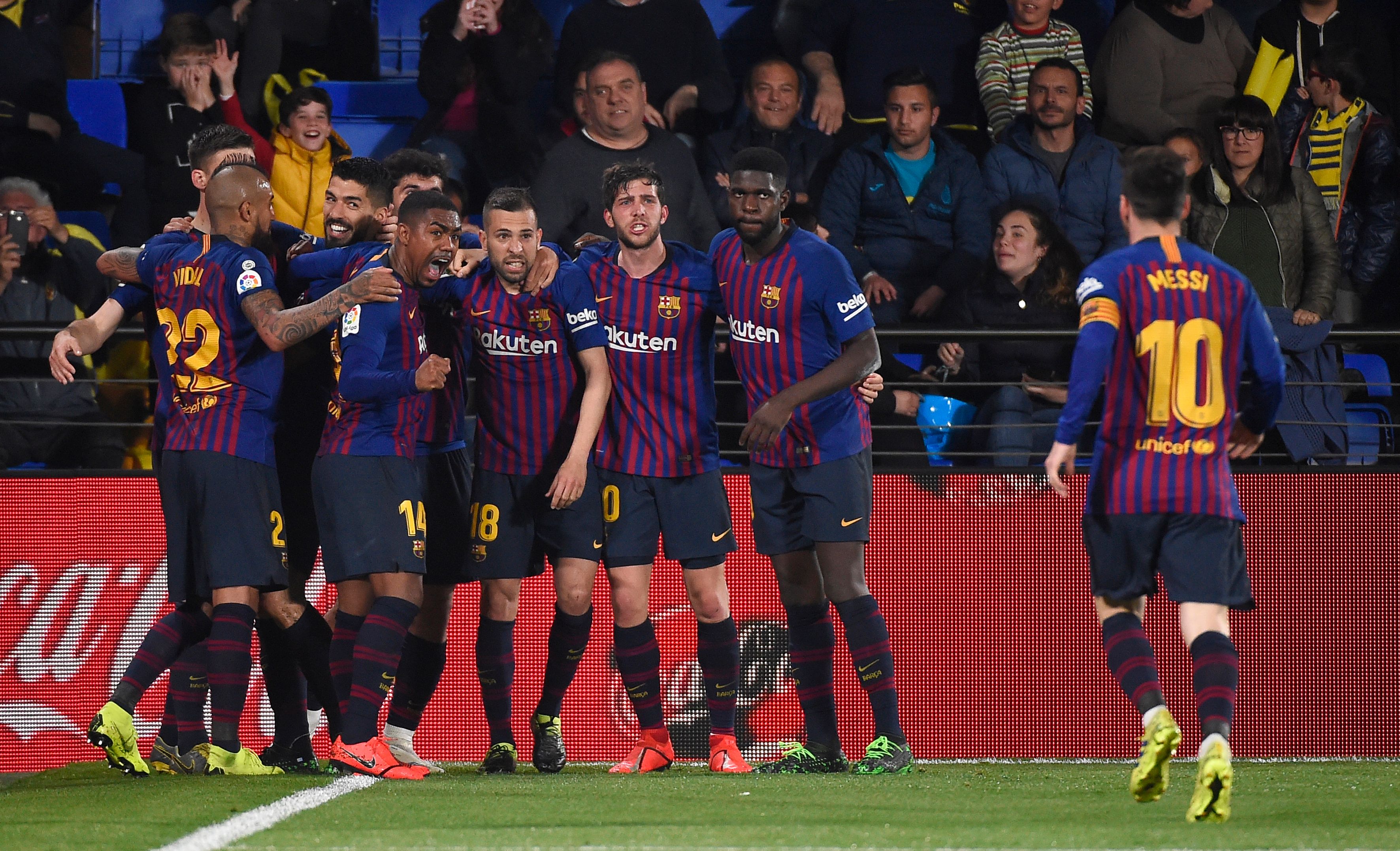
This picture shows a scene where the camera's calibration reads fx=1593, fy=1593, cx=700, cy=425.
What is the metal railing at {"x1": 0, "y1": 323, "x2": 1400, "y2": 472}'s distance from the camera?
6977 millimetres

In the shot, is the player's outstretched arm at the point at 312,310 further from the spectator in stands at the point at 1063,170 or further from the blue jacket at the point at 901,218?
the spectator in stands at the point at 1063,170

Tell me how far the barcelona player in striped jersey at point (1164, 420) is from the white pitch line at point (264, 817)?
2.31m

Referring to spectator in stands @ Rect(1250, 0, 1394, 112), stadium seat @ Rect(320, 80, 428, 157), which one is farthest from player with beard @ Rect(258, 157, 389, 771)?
spectator in stands @ Rect(1250, 0, 1394, 112)

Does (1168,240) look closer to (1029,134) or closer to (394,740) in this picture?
(394,740)

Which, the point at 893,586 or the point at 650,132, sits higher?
the point at 650,132

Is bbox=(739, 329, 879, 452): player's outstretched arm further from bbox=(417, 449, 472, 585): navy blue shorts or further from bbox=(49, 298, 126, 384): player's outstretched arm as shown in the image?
bbox=(49, 298, 126, 384): player's outstretched arm

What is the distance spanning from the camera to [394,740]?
579 cm

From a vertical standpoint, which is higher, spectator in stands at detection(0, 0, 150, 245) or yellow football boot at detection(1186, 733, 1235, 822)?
spectator in stands at detection(0, 0, 150, 245)

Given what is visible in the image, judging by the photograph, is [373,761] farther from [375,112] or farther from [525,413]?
[375,112]

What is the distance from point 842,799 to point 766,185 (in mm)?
2221

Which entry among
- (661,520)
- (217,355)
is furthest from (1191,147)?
(217,355)

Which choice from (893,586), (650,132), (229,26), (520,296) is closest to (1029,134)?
(650,132)

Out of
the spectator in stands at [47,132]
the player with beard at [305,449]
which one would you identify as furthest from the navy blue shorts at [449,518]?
the spectator in stands at [47,132]

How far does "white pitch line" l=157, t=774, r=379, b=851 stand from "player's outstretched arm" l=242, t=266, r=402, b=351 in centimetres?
147
